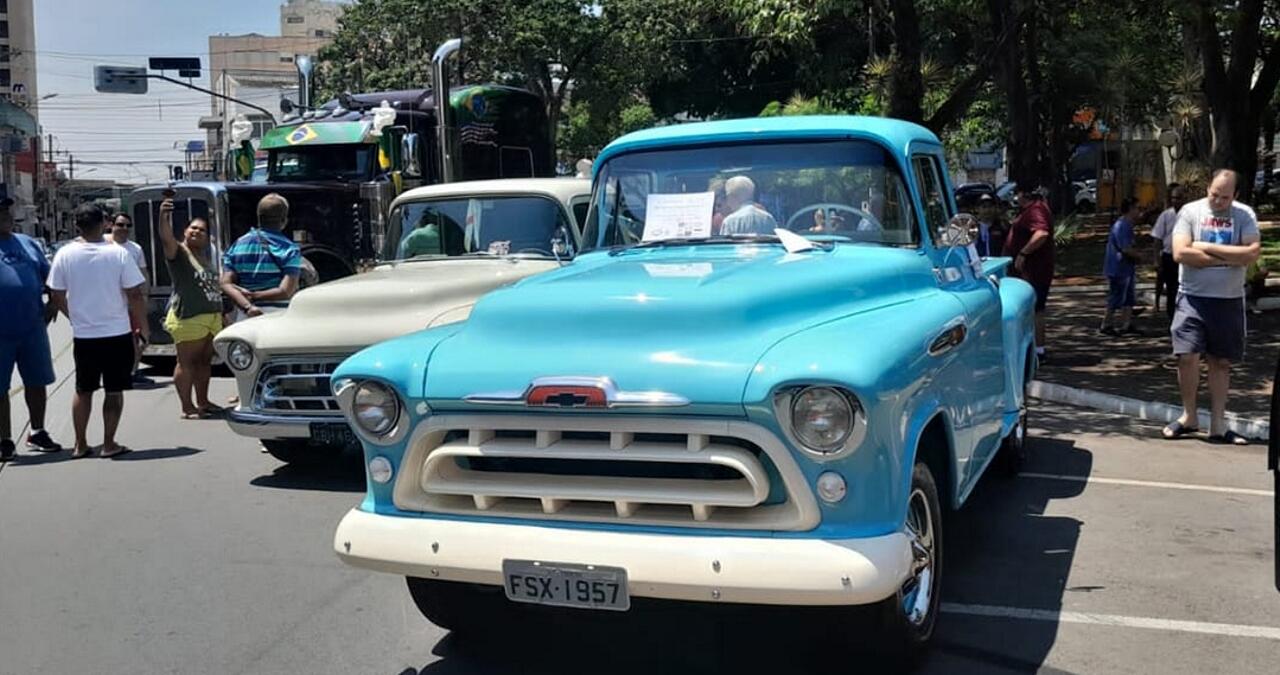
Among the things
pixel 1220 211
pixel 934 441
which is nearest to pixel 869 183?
pixel 934 441

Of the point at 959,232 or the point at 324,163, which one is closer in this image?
the point at 959,232

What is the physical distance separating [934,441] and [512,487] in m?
1.68

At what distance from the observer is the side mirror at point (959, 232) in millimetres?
5445

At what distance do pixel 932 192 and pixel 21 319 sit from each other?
256 inches

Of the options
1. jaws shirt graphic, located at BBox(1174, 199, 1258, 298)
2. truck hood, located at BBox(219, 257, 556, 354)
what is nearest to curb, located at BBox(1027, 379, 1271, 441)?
jaws shirt graphic, located at BBox(1174, 199, 1258, 298)

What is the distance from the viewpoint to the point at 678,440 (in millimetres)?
3887

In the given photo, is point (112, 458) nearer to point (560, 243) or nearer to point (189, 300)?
point (189, 300)

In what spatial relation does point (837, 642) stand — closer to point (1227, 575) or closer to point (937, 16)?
point (1227, 575)

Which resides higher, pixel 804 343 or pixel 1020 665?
pixel 804 343

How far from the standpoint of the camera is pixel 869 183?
539 cm

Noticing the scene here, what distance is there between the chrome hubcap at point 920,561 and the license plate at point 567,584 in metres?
1.09

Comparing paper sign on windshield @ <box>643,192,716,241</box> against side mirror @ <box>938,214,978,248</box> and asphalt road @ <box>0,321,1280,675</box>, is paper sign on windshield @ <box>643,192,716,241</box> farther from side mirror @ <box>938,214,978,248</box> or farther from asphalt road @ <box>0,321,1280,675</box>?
asphalt road @ <box>0,321,1280,675</box>

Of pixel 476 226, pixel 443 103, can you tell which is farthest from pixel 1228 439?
pixel 443 103

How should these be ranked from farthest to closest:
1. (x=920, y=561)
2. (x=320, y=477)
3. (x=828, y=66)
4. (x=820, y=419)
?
(x=828, y=66) → (x=320, y=477) → (x=920, y=561) → (x=820, y=419)
